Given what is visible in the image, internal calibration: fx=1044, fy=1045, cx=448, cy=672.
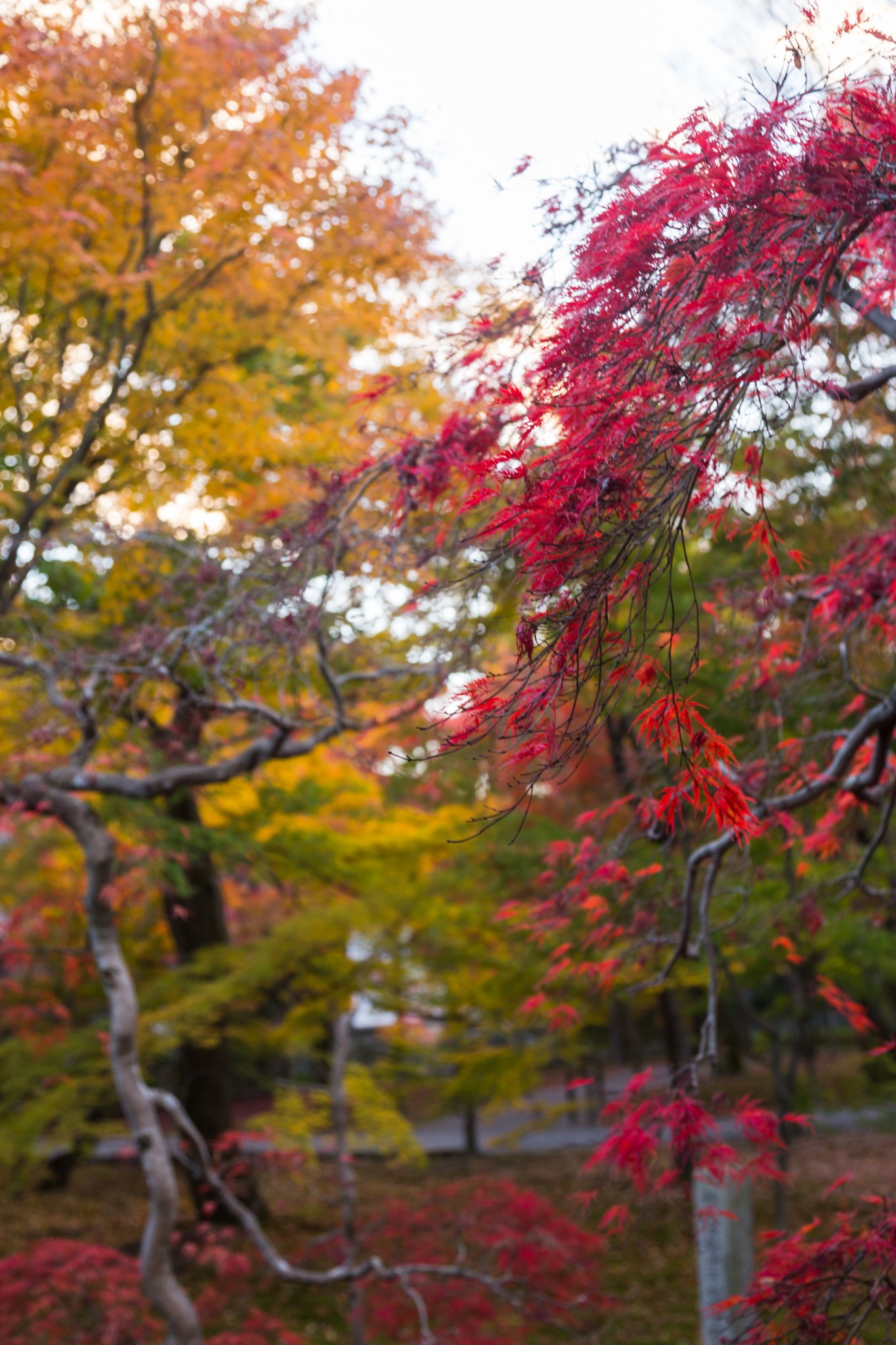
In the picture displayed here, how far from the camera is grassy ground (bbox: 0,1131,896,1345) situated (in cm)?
772

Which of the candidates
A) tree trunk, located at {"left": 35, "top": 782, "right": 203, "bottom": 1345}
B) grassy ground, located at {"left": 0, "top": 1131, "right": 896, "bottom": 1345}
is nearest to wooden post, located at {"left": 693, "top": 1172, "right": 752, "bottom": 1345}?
grassy ground, located at {"left": 0, "top": 1131, "right": 896, "bottom": 1345}

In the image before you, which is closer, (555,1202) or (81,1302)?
(81,1302)

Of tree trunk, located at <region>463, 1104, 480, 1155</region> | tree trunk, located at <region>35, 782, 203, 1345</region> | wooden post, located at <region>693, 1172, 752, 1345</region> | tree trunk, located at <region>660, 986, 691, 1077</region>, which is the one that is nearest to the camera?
tree trunk, located at <region>35, 782, 203, 1345</region>

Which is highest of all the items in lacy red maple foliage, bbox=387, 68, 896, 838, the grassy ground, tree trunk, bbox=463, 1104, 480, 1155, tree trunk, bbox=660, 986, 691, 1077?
lacy red maple foliage, bbox=387, 68, 896, 838

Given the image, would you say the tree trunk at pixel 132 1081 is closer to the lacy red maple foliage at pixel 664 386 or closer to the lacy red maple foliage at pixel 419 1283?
the lacy red maple foliage at pixel 419 1283

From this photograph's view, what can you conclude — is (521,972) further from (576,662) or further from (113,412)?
(576,662)

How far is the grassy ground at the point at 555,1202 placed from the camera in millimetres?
7719

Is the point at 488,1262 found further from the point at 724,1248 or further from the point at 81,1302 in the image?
the point at 81,1302

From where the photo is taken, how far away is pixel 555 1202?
34.1 feet

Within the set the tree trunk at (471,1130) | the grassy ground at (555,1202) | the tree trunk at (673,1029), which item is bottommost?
the grassy ground at (555,1202)

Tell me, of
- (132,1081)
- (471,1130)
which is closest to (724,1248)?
(132,1081)

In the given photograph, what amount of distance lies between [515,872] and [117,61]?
212 inches

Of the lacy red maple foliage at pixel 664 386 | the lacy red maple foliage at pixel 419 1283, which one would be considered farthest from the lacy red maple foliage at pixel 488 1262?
the lacy red maple foliage at pixel 664 386

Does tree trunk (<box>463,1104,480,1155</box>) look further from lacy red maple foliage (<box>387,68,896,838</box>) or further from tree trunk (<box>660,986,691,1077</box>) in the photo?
lacy red maple foliage (<box>387,68,896,838</box>)
